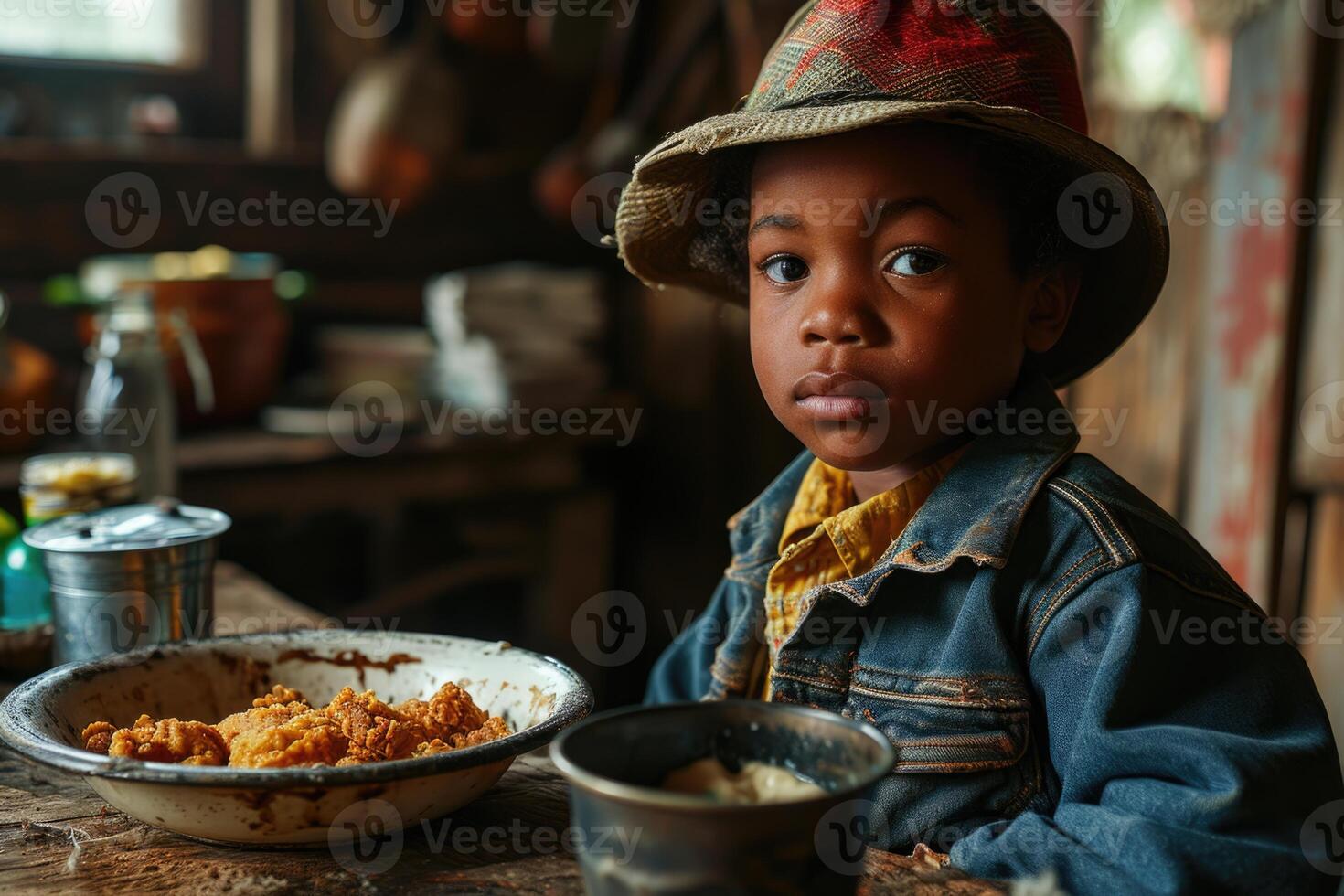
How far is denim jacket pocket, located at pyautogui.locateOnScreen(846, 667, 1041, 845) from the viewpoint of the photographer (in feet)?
3.12

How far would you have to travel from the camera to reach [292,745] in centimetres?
84

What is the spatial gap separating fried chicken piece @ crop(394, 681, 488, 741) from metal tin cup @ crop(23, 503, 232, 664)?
0.33 meters

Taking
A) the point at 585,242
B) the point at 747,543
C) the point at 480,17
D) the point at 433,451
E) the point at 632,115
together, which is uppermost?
the point at 480,17

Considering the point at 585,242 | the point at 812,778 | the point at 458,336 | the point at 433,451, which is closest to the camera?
the point at 812,778

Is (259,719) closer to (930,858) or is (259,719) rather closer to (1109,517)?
(930,858)

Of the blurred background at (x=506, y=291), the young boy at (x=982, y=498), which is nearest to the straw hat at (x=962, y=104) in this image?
the young boy at (x=982, y=498)

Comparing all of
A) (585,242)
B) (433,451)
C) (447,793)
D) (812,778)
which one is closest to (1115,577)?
(812,778)

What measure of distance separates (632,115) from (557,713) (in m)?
2.45

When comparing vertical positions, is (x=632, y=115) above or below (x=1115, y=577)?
above

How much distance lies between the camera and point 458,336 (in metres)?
2.92

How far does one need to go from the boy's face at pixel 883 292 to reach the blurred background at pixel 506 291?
3.43 feet

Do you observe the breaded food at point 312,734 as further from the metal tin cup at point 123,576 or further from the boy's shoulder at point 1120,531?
the boy's shoulder at point 1120,531

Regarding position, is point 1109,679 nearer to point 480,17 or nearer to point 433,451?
point 433,451

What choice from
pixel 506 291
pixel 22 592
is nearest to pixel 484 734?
pixel 22 592
